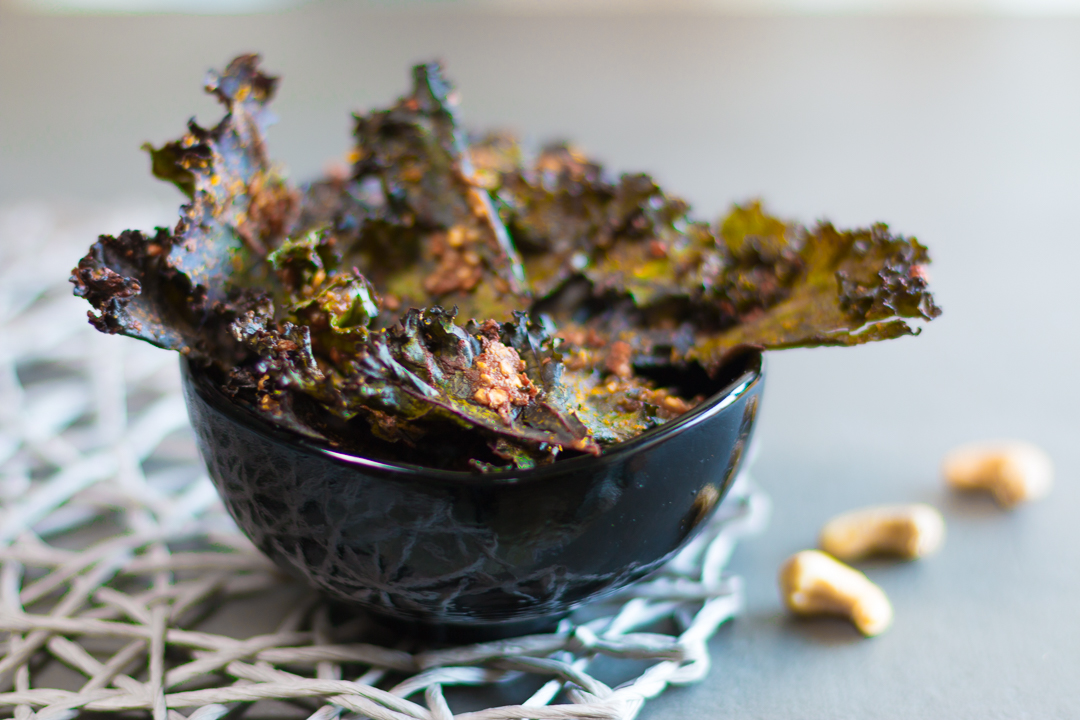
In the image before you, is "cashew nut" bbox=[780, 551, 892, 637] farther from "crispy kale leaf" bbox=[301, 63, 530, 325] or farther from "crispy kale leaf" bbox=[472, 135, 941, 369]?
"crispy kale leaf" bbox=[301, 63, 530, 325]

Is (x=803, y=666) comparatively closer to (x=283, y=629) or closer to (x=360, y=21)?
(x=283, y=629)

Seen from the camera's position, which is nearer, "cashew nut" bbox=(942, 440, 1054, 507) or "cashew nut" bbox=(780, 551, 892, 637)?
"cashew nut" bbox=(780, 551, 892, 637)

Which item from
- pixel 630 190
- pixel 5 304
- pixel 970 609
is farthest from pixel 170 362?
pixel 970 609

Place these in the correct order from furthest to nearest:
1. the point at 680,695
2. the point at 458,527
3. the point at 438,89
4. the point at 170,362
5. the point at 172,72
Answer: the point at 172,72
the point at 170,362
the point at 438,89
the point at 680,695
the point at 458,527

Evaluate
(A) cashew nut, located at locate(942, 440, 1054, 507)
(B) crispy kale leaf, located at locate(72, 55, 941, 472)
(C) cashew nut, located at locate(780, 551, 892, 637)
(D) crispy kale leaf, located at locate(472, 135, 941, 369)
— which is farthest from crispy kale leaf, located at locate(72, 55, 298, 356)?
(A) cashew nut, located at locate(942, 440, 1054, 507)

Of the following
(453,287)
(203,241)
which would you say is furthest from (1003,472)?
(203,241)

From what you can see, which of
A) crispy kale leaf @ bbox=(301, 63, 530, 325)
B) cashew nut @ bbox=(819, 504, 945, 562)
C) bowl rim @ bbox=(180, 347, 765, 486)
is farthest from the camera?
cashew nut @ bbox=(819, 504, 945, 562)

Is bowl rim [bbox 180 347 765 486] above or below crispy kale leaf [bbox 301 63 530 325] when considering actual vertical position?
below
